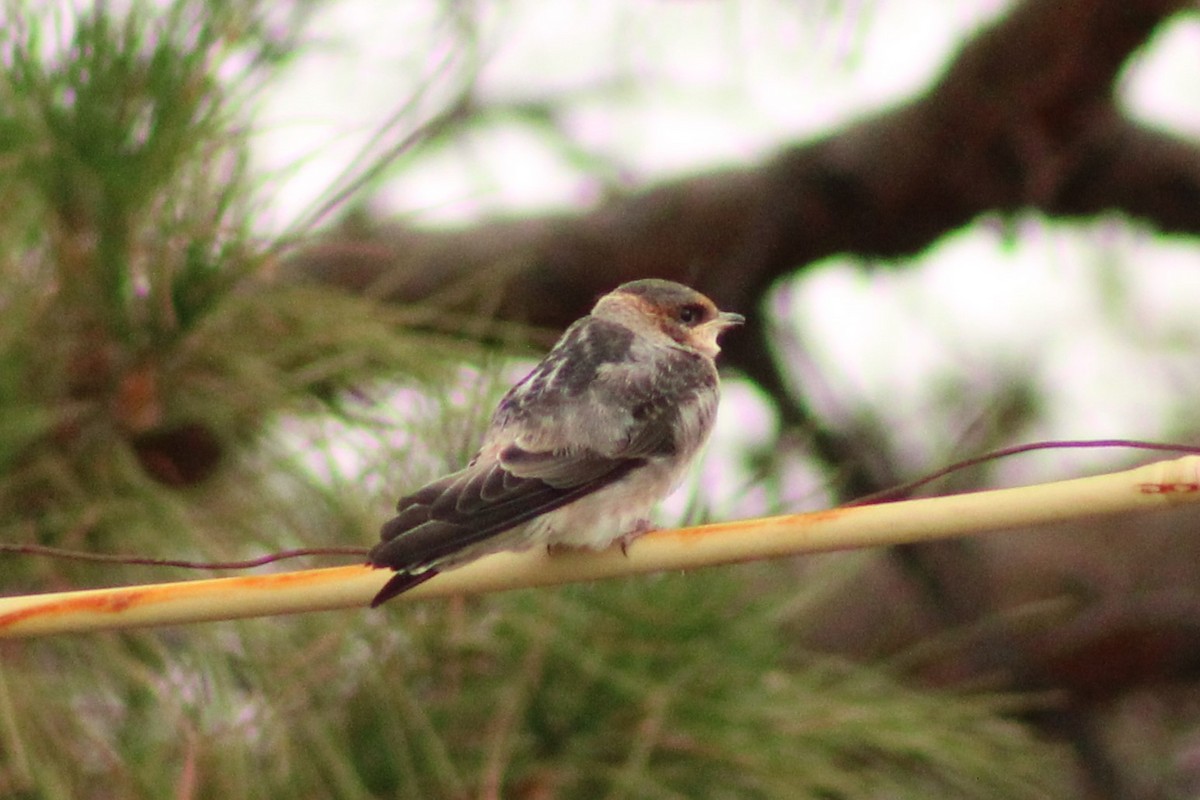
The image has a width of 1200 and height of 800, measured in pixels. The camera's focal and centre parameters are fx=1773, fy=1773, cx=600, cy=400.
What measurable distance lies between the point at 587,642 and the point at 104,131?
0.65 m

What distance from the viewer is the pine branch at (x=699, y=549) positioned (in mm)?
859

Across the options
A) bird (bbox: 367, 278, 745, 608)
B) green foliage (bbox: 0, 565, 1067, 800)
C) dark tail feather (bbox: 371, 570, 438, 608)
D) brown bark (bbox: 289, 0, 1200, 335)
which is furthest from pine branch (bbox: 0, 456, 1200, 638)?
brown bark (bbox: 289, 0, 1200, 335)

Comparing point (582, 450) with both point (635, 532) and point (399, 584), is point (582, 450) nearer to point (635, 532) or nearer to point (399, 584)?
point (635, 532)

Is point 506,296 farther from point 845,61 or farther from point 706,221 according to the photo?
point 845,61

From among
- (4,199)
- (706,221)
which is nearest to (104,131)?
(4,199)

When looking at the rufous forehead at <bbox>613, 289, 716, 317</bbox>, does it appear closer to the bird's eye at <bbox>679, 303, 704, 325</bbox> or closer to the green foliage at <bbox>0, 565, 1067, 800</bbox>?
the bird's eye at <bbox>679, 303, 704, 325</bbox>

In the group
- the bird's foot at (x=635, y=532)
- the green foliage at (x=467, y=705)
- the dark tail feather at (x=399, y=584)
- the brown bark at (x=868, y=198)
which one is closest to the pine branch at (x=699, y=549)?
the dark tail feather at (x=399, y=584)

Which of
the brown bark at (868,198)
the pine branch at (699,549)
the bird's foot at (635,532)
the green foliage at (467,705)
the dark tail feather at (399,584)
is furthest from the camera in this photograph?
the brown bark at (868,198)

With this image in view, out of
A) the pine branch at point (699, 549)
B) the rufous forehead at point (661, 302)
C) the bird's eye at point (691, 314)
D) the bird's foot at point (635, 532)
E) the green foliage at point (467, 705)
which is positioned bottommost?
the green foliage at point (467, 705)

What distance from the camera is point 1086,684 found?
282 centimetres

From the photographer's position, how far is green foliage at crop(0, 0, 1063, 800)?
62.9 inches

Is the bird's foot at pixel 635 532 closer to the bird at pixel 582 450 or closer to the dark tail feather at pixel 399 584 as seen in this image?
the bird at pixel 582 450

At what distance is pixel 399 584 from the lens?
1.06 metres

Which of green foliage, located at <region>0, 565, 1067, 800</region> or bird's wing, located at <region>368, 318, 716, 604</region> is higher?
bird's wing, located at <region>368, 318, 716, 604</region>
